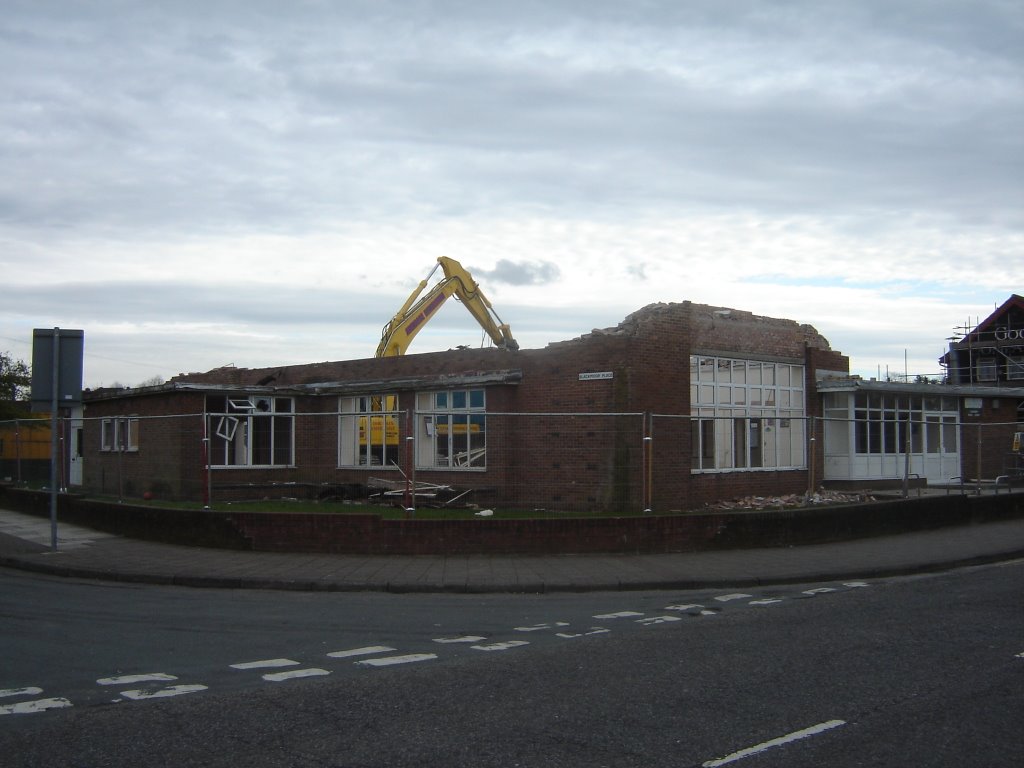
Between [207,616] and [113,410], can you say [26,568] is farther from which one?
[113,410]

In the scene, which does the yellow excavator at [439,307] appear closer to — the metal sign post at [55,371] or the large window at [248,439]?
the large window at [248,439]

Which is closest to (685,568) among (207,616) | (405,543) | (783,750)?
(405,543)

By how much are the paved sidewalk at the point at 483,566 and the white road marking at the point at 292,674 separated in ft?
15.1

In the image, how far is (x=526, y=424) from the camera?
17625 mm

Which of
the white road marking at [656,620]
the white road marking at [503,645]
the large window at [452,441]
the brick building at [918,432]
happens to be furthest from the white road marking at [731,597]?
the brick building at [918,432]

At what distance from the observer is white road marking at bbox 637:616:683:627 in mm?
10375

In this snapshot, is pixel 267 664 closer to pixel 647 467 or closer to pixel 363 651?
pixel 363 651

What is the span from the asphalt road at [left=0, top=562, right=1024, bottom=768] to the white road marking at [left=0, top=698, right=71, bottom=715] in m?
0.03

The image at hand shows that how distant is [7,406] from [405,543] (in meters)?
41.1

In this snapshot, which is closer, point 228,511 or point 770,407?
point 228,511

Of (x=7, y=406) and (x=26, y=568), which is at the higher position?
(x=7, y=406)

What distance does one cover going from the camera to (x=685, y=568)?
14.2 meters

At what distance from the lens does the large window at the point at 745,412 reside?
73.2ft

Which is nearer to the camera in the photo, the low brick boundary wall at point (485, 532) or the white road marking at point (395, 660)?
the white road marking at point (395, 660)
